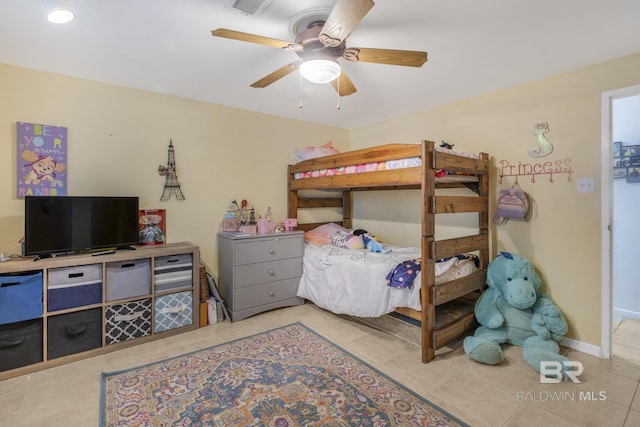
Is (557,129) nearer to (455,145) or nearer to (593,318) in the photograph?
(455,145)

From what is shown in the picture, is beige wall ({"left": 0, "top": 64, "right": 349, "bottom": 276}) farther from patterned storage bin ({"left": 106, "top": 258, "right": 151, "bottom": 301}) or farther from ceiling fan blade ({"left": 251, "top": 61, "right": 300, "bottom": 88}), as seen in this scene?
ceiling fan blade ({"left": 251, "top": 61, "right": 300, "bottom": 88})

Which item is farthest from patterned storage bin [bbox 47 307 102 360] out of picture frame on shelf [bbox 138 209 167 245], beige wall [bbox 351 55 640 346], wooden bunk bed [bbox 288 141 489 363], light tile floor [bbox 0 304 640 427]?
beige wall [bbox 351 55 640 346]

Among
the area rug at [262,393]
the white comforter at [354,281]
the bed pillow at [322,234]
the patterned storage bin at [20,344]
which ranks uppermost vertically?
the bed pillow at [322,234]

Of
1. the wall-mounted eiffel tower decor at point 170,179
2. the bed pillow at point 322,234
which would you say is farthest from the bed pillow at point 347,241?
the wall-mounted eiffel tower decor at point 170,179

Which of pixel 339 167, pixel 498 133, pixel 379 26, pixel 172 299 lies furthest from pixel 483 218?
pixel 172 299

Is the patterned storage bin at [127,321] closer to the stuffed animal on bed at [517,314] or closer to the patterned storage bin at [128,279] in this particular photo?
the patterned storage bin at [128,279]

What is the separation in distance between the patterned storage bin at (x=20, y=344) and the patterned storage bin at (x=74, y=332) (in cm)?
6

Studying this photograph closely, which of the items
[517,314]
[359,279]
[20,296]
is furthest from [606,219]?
[20,296]

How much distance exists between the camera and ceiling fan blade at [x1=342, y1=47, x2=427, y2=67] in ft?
6.00

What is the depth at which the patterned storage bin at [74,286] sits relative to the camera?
2252 mm

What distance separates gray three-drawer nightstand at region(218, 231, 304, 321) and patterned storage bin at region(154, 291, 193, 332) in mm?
395

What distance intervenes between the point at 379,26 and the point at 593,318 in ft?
9.03

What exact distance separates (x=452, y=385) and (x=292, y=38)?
8.40 ft

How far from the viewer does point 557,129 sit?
101 inches
